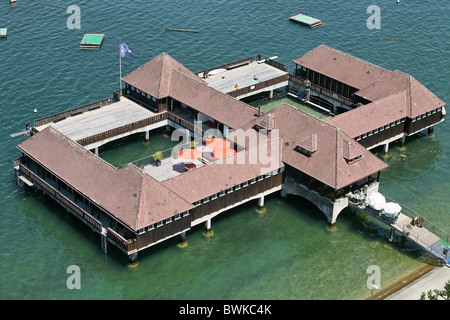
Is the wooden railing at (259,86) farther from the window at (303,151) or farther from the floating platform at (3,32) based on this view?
the floating platform at (3,32)

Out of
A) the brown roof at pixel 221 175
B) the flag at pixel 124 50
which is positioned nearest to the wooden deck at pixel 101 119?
the flag at pixel 124 50

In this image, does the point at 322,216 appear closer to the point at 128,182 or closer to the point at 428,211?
the point at 428,211

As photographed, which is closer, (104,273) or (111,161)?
(104,273)

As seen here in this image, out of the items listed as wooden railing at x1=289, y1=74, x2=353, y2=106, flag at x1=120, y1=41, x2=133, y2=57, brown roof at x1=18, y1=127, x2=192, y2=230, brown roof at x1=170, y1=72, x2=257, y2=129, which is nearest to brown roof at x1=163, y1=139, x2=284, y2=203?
brown roof at x1=18, y1=127, x2=192, y2=230

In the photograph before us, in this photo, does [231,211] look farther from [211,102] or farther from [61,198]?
[61,198]

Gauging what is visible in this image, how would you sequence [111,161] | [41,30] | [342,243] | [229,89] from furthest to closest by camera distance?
[41,30] < [229,89] < [111,161] < [342,243]

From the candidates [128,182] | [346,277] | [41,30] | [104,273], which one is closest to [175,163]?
[128,182]
